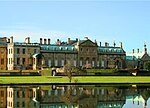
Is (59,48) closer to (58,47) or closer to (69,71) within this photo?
(58,47)

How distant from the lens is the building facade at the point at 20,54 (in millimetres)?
79750

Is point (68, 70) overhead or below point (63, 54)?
below

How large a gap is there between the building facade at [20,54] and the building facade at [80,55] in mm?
1707

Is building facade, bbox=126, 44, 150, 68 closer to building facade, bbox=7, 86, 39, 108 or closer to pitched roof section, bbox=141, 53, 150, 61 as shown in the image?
pitched roof section, bbox=141, 53, 150, 61

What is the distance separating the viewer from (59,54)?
85062mm

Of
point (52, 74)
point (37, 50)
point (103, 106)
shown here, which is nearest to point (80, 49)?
point (37, 50)

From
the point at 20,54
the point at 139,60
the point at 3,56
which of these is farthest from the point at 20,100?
the point at 139,60

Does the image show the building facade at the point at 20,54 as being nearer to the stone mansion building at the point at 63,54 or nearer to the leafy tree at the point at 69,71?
the stone mansion building at the point at 63,54

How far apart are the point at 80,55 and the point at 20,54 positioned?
13.7 metres

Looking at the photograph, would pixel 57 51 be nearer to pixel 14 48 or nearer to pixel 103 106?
pixel 14 48

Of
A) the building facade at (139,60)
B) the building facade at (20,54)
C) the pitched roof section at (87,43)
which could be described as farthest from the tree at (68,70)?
the building facade at (139,60)

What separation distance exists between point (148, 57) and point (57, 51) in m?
26.1

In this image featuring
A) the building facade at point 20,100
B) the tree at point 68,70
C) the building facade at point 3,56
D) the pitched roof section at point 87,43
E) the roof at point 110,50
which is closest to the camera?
the building facade at point 20,100

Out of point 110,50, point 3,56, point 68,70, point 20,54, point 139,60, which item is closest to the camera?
point 68,70
